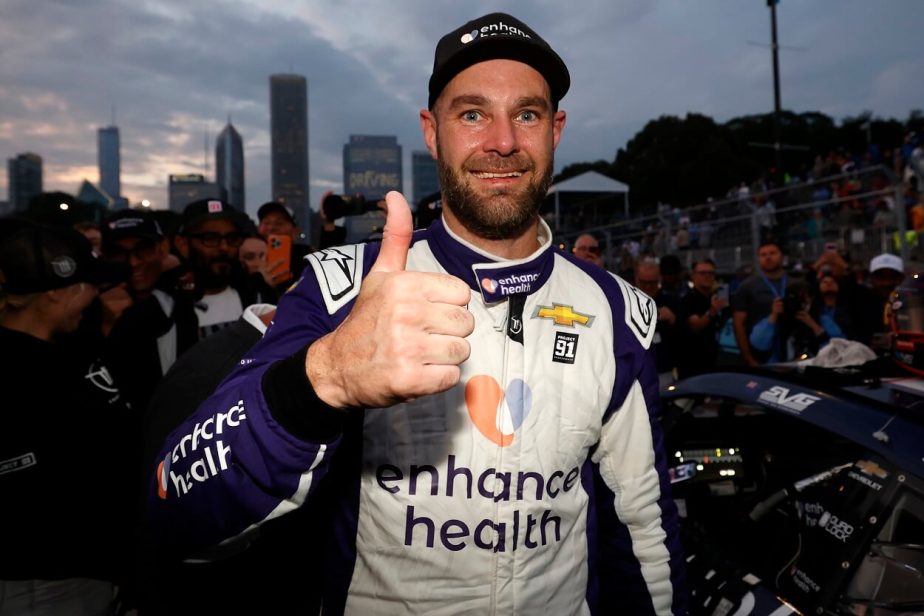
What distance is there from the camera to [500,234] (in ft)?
5.98

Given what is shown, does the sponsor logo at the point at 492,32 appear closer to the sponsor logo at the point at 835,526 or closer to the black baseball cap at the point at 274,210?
the sponsor logo at the point at 835,526

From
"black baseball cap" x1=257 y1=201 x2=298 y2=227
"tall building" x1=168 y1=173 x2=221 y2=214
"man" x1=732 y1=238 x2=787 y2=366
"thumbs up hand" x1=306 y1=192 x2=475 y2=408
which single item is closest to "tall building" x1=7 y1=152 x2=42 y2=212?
"tall building" x1=168 y1=173 x2=221 y2=214

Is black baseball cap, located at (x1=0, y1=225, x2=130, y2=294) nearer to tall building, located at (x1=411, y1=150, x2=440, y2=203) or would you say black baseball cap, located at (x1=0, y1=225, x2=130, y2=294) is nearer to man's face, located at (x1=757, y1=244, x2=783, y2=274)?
man's face, located at (x1=757, y1=244, x2=783, y2=274)

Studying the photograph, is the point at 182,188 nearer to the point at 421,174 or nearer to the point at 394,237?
the point at 421,174

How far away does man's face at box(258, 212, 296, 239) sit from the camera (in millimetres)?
5352

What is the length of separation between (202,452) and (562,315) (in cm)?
103

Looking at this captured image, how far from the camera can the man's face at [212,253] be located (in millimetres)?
4262

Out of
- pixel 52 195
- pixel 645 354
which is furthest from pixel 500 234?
pixel 52 195

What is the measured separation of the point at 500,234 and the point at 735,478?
1877 mm

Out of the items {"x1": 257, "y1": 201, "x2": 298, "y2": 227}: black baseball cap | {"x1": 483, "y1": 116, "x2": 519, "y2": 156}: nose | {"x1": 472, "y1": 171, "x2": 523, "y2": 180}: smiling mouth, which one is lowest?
{"x1": 472, "y1": 171, "x2": 523, "y2": 180}: smiling mouth

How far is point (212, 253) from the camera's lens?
4.31 m

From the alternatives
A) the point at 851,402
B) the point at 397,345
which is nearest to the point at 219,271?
the point at 397,345

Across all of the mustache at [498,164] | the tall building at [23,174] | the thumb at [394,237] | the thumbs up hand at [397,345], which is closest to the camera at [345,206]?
the mustache at [498,164]

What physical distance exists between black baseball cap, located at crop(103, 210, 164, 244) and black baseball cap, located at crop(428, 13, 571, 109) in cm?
324
